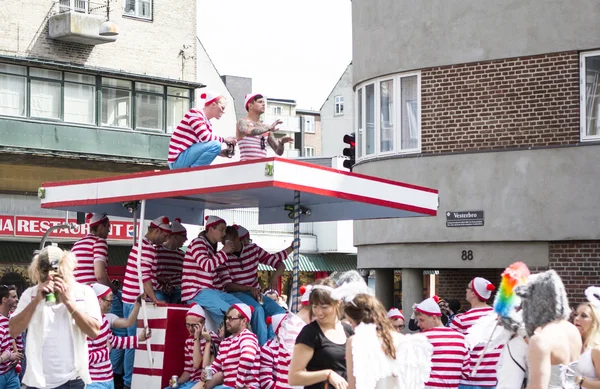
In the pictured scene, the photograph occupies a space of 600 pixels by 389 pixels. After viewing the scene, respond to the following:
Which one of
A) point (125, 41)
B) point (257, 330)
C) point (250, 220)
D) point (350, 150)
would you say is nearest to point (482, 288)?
point (257, 330)

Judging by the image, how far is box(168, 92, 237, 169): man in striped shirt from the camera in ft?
37.6

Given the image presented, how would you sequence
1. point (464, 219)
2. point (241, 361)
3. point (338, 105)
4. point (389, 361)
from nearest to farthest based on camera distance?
point (389, 361) < point (241, 361) < point (464, 219) < point (338, 105)

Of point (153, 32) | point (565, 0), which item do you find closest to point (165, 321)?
point (565, 0)

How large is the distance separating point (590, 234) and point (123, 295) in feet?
36.1

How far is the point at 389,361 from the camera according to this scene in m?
7.79

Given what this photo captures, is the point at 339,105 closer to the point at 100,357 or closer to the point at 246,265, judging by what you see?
the point at 246,265

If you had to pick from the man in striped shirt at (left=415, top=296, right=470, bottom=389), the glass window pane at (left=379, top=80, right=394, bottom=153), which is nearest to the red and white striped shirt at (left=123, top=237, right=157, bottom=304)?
the man in striped shirt at (left=415, top=296, right=470, bottom=389)

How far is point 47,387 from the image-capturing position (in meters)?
8.20

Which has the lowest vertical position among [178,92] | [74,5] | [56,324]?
A: [56,324]

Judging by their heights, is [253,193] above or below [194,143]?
below

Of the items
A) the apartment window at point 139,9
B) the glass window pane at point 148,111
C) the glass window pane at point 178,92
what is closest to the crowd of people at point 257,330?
the glass window pane at point 148,111

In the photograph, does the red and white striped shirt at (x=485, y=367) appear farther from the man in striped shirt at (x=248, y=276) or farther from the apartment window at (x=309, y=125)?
the apartment window at (x=309, y=125)

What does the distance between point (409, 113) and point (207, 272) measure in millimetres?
12030

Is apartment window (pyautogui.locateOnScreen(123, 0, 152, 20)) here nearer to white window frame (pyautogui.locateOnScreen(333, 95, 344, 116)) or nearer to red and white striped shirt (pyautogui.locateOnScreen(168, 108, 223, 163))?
red and white striped shirt (pyautogui.locateOnScreen(168, 108, 223, 163))
